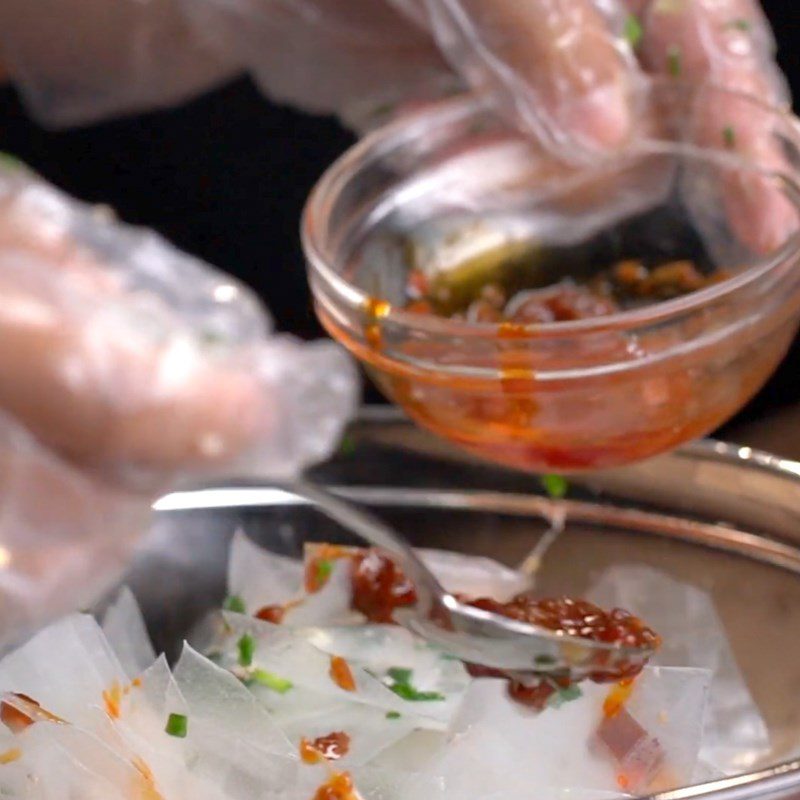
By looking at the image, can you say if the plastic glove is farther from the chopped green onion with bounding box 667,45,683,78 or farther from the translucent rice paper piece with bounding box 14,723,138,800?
the chopped green onion with bounding box 667,45,683,78

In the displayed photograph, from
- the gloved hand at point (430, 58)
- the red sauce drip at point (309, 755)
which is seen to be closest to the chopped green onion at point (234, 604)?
the red sauce drip at point (309, 755)

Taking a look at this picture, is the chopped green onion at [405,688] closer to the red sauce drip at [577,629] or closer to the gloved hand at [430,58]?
the red sauce drip at [577,629]

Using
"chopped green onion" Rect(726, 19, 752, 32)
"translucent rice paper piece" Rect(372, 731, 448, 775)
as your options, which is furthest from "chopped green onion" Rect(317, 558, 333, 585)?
"chopped green onion" Rect(726, 19, 752, 32)

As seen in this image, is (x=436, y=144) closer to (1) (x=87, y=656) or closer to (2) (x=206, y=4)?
(2) (x=206, y=4)

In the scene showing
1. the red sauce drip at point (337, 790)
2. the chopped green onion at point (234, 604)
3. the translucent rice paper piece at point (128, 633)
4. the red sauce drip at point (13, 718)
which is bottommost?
the chopped green onion at point (234, 604)

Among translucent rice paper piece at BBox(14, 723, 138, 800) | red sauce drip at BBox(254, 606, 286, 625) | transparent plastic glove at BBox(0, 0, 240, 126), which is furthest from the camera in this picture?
transparent plastic glove at BBox(0, 0, 240, 126)

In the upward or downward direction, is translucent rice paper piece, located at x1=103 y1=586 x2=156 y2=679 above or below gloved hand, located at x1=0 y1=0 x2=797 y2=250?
below
